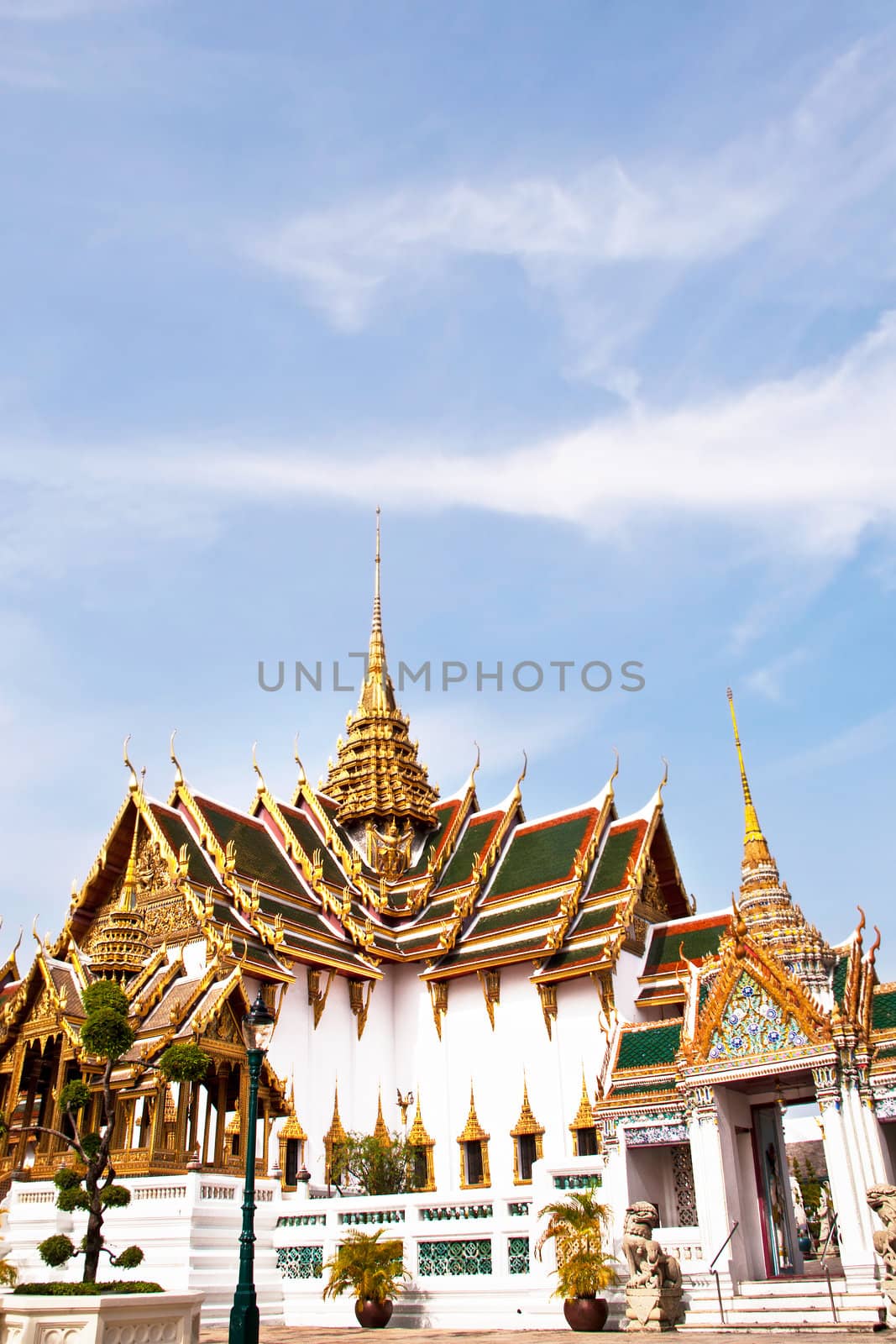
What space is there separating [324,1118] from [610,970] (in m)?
5.41

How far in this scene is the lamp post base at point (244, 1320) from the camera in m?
7.40

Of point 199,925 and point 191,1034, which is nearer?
point 191,1034

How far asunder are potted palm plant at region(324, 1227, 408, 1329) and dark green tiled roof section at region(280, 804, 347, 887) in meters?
11.5

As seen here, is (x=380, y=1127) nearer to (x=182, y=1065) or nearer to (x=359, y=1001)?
(x=359, y=1001)

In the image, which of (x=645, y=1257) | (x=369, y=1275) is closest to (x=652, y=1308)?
(x=645, y=1257)

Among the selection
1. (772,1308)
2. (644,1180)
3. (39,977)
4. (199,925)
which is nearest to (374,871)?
(199,925)

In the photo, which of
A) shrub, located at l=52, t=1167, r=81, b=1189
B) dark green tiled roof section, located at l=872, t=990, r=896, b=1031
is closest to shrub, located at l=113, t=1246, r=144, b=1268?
shrub, located at l=52, t=1167, r=81, b=1189

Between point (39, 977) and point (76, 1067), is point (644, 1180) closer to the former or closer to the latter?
point (76, 1067)

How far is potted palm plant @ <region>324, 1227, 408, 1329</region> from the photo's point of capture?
11266 mm

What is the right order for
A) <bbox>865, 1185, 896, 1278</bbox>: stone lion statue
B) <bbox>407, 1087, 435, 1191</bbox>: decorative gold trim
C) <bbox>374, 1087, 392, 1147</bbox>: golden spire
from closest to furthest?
<bbox>865, 1185, 896, 1278</bbox>: stone lion statue
<bbox>374, 1087, 392, 1147</bbox>: golden spire
<bbox>407, 1087, 435, 1191</bbox>: decorative gold trim

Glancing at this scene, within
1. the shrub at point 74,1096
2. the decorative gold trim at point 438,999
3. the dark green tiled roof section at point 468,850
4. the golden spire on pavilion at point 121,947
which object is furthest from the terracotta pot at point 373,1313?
the dark green tiled roof section at point 468,850

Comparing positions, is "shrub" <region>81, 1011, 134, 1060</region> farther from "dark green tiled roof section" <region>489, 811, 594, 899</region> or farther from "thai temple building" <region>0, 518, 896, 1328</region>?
"dark green tiled roof section" <region>489, 811, 594, 899</region>

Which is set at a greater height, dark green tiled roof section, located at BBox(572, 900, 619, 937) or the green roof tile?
dark green tiled roof section, located at BBox(572, 900, 619, 937)

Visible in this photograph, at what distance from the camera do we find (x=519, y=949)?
19.8 metres
